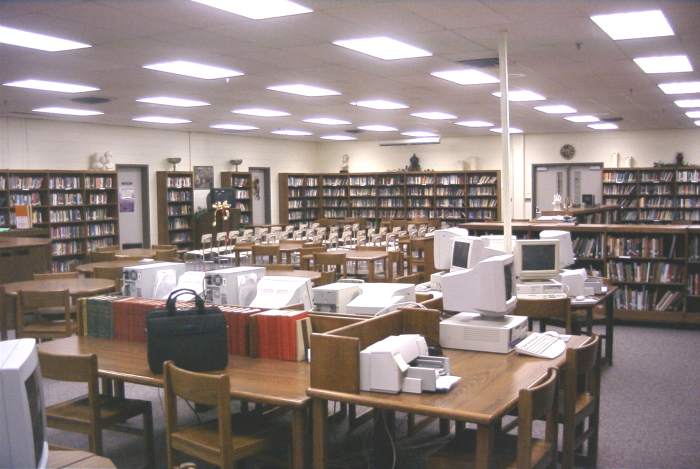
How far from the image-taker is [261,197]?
17.6 metres

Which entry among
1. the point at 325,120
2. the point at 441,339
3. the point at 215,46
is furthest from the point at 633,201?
the point at 441,339

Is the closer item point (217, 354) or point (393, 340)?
point (393, 340)

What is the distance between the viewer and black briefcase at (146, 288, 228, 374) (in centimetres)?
336

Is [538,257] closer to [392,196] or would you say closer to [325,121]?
[325,121]

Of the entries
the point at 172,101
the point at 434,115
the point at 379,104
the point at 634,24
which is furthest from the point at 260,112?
the point at 634,24

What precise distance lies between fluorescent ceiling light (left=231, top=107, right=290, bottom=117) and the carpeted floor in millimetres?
6663

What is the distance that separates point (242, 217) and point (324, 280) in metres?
10.2

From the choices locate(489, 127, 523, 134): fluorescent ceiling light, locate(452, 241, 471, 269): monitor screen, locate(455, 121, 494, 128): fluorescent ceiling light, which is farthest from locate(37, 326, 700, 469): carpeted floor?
locate(489, 127, 523, 134): fluorescent ceiling light

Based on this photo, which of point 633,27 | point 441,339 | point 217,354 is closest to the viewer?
point 217,354

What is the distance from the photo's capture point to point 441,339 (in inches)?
149

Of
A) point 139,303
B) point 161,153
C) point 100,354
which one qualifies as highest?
point 161,153

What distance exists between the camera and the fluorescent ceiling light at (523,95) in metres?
9.74

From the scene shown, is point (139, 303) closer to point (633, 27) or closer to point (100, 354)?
point (100, 354)

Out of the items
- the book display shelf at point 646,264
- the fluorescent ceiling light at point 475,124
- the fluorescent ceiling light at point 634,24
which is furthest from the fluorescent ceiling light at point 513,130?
the fluorescent ceiling light at point 634,24
